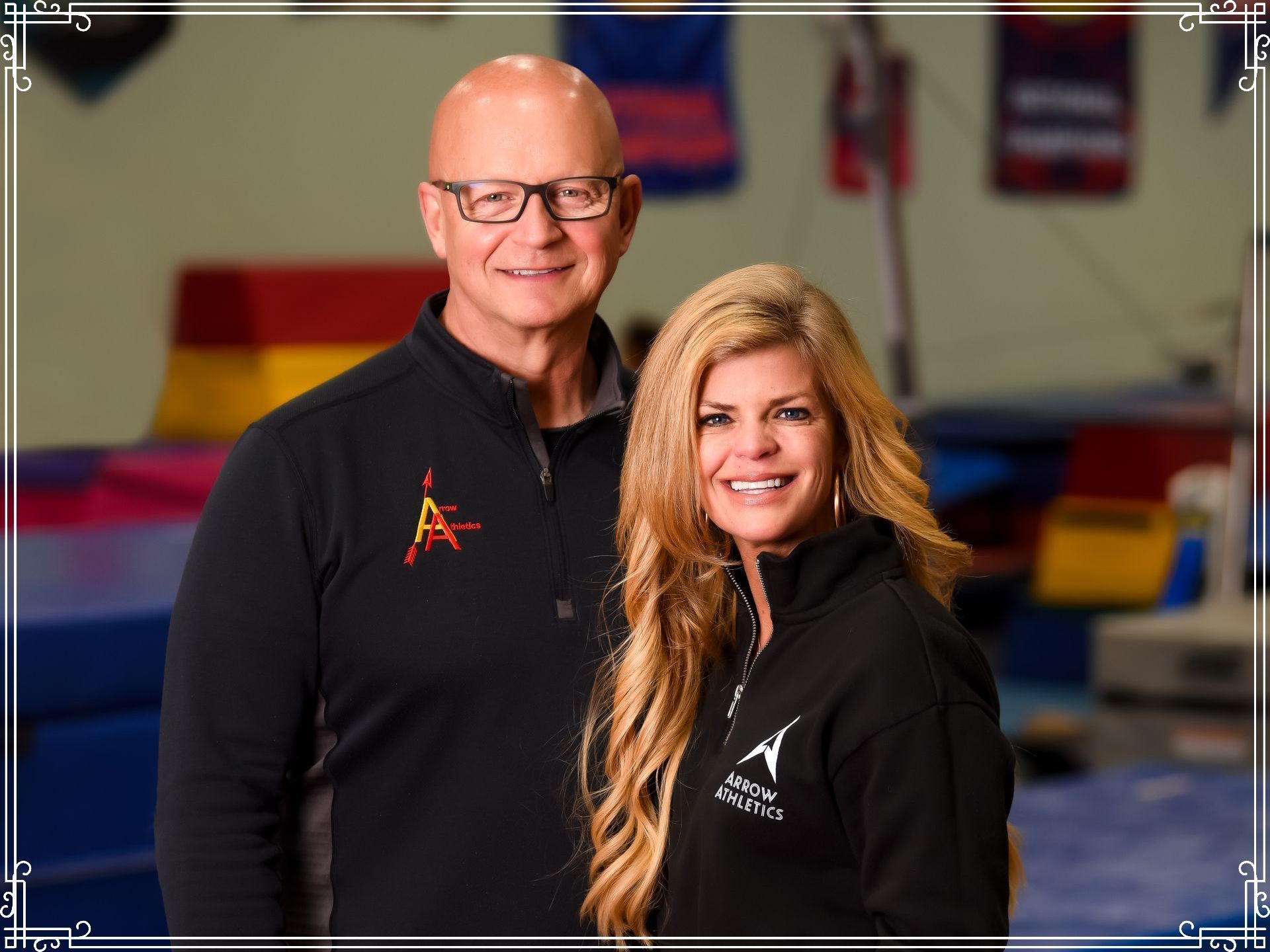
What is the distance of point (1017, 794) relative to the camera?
3305mm

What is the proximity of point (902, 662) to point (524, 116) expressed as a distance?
0.68 meters

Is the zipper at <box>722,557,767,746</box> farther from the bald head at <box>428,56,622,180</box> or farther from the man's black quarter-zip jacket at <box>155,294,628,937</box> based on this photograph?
the bald head at <box>428,56,622,180</box>

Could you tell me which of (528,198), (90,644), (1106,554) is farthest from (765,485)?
(1106,554)

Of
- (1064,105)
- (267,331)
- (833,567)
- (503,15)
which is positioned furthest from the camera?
(1064,105)

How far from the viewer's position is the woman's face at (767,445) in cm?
127

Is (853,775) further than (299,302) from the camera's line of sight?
No

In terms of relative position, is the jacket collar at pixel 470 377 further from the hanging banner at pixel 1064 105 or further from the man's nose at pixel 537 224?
the hanging banner at pixel 1064 105

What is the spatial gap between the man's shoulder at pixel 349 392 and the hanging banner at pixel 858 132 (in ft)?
16.0

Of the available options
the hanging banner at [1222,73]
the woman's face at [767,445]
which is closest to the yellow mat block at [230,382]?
the woman's face at [767,445]

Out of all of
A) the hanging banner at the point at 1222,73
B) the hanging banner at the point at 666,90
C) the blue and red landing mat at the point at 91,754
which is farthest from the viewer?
the hanging banner at the point at 1222,73

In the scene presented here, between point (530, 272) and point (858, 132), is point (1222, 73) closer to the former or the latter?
point (858, 132)

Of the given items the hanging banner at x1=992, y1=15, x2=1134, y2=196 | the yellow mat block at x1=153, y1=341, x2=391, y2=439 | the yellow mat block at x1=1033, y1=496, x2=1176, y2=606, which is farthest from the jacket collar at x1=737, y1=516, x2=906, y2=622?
the hanging banner at x1=992, y1=15, x2=1134, y2=196

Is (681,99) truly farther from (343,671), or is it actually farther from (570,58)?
(343,671)

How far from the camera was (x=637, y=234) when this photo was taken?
18.8ft
